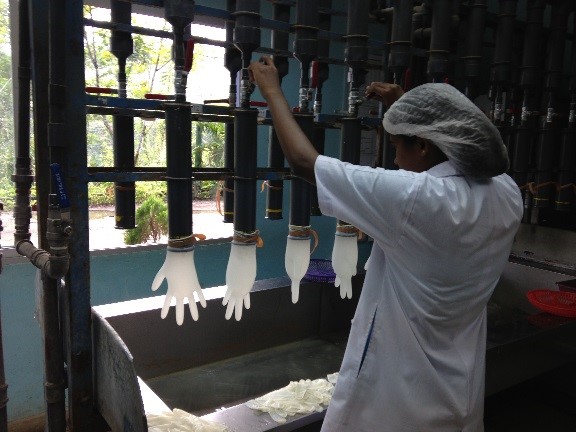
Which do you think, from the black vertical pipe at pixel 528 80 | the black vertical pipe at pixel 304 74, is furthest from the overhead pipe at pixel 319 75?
the black vertical pipe at pixel 528 80

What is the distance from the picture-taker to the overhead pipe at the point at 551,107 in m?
2.21

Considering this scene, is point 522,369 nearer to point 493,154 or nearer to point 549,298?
point 549,298

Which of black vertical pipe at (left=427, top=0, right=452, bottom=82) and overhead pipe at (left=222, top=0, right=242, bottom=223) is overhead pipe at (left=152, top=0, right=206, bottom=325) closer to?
overhead pipe at (left=222, top=0, right=242, bottom=223)

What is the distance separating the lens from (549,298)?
2.14 metres

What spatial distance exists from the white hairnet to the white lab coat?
0.05 m

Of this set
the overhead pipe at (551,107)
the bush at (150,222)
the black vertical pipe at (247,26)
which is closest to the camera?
the black vertical pipe at (247,26)

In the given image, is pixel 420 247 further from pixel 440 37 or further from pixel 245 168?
→ pixel 440 37

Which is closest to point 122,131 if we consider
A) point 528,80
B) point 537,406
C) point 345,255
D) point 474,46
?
point 345,255

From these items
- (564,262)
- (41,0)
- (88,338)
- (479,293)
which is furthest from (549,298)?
(41,0)

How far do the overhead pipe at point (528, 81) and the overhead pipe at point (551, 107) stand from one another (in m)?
0.14

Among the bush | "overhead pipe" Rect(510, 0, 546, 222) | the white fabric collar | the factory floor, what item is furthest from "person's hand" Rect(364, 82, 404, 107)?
the bush

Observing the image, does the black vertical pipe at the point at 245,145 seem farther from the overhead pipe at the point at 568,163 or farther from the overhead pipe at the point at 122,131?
the overhead pipe at the point at 568,163

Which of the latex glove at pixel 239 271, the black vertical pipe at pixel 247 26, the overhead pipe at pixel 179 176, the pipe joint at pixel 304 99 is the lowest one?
the latex glove at pixel 239 271

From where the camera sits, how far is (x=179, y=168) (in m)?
1.08
